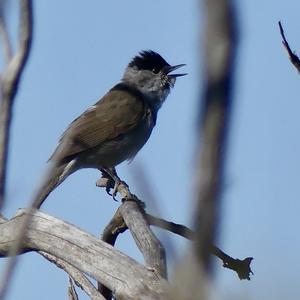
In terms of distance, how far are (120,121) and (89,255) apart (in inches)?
166

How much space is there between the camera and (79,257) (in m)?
4.04

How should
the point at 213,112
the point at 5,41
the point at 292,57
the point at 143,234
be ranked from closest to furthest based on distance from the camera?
the point at 213,112, the point at 5,41, the point at 292,57, the point at 143,234

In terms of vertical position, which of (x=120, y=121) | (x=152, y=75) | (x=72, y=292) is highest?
(x=152, y=75)

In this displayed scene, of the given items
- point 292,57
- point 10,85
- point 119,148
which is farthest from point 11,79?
point 119,148

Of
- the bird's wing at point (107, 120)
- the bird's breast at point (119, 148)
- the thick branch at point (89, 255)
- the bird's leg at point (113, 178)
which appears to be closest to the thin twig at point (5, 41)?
the thick branch at point (89, 255)

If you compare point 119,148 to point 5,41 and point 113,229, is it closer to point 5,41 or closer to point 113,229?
point 113,229

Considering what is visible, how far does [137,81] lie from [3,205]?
312 inches

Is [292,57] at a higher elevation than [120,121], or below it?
higher

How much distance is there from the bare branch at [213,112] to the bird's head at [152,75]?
320 inches

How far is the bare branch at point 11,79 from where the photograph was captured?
1321 mm

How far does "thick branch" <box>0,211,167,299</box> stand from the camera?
3.51 metres

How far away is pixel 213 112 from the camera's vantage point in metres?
0.75

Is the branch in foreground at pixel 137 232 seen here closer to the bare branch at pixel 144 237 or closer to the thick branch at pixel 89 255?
the bare branch at pixel 144 237

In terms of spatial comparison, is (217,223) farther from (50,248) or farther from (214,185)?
(50,248)
